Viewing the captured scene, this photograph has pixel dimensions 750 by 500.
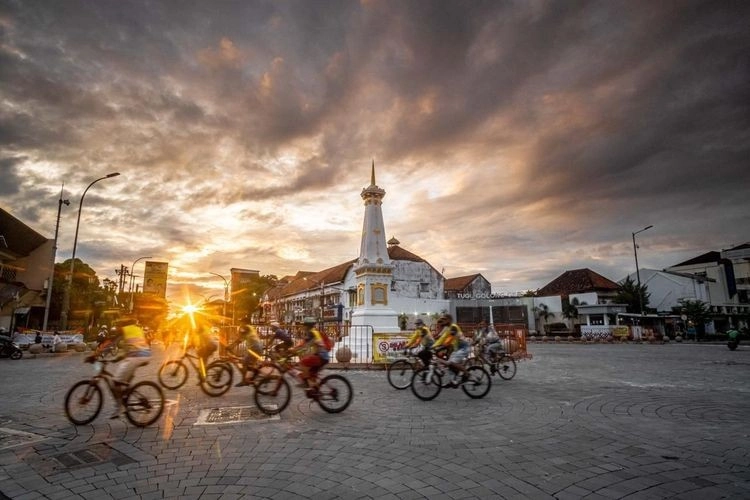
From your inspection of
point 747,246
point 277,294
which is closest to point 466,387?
point 277,294

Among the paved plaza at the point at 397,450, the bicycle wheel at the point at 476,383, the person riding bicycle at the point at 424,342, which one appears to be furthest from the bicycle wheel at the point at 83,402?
the bicycle wheel at the point at 476,383

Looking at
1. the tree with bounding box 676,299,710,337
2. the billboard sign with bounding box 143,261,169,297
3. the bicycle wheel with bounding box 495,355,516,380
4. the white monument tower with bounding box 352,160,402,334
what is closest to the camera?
the bicycle wheel with bounding box 495,355,516,380

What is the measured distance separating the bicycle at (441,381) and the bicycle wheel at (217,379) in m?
4.40

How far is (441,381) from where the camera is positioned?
909cm

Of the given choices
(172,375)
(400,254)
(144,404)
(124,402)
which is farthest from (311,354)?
(400,254)

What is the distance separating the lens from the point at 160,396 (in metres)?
6.71

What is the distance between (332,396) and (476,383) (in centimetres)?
345

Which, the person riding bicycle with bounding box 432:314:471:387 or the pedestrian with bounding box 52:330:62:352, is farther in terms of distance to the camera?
the pedestrian with bounding box 52:330:62:352

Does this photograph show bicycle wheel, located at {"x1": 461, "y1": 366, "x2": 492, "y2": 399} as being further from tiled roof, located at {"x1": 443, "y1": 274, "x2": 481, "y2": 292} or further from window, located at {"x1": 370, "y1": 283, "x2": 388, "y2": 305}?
tiled roof, located at {"x1": 443, "y1": 274, "x2": 481, "y2": 292}

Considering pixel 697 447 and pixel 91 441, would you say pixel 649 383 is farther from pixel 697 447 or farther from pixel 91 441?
pixel 91 441

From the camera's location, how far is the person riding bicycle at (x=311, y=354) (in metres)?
7.66

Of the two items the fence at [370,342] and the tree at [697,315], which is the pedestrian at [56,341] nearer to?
the fence at [370,342]

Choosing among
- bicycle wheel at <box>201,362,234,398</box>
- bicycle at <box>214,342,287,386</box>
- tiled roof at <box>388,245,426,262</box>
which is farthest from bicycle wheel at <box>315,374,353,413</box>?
tiled roof at <box>388,245,426,262</box>

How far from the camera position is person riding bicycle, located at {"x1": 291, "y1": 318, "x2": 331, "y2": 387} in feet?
25.1
